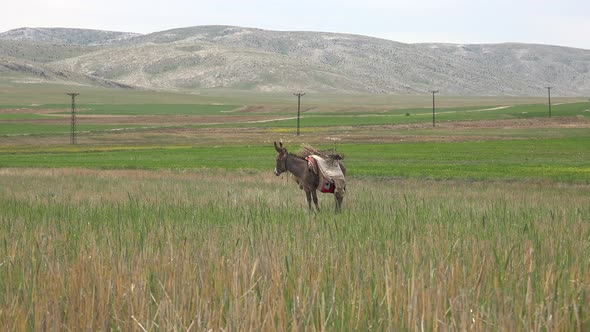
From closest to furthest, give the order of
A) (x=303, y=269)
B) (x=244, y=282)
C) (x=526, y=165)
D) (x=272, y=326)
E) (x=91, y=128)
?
(x=272, y=326)
(x=244, y=282)
(x=303, y=269)
(x=526, y=165)
(x=91, y=128)

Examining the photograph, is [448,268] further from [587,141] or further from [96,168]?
[587,141]

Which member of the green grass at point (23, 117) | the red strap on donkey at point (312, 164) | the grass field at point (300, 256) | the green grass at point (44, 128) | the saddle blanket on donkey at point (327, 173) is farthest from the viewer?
the green grass at point (23, 117)

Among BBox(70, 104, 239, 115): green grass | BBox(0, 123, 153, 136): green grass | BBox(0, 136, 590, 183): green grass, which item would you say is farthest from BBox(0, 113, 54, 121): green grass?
BBox(0, 136, 590, 183): green grass

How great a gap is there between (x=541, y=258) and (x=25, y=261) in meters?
4.75

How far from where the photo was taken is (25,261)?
660cm

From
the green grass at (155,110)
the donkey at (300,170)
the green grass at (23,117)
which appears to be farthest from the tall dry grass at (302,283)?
the green grass at (155,110)

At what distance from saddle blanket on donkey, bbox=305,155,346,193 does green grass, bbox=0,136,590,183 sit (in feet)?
49.4

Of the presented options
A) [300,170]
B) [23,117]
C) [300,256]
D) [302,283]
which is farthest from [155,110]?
[302,283]

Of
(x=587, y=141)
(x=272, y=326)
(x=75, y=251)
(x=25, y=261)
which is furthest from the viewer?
(x=587, y=141)

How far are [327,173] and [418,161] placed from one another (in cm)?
2670

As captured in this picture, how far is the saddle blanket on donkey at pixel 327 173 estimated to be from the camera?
15578 millimetres

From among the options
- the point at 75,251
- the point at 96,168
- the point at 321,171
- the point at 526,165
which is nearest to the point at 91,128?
the point at 96,168

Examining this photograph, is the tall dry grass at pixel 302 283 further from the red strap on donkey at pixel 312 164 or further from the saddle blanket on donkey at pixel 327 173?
the red strap on donkey at pixel 312 164

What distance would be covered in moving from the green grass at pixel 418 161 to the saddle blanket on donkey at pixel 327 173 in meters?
15.1
